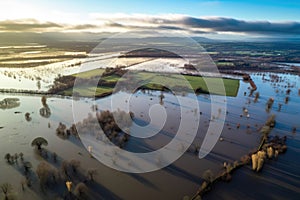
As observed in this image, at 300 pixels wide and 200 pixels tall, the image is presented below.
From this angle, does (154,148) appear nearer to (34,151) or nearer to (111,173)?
(111,173)

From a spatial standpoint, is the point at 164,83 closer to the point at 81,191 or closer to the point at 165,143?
the point at 165,143

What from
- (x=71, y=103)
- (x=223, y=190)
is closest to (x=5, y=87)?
(x=71, y=103)

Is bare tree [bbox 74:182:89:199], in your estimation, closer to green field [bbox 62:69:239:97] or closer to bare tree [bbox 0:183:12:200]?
bare tree [bbox 0:183:12:200]

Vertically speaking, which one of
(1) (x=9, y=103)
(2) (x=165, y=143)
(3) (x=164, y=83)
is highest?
(3) (x=164, y=83)

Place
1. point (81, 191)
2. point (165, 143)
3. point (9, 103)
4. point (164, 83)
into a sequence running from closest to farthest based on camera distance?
point (81, 191), point (165, 143), point (9, 103), point (164, 83)

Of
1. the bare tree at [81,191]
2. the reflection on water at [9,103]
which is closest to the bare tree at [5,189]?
the bare tree at [81,191]

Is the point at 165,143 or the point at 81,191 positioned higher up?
the point at 165,143

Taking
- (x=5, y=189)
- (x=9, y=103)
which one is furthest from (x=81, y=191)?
(x=9, y=103)
